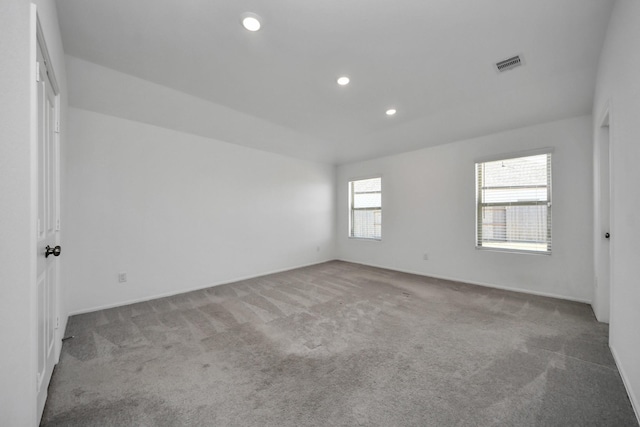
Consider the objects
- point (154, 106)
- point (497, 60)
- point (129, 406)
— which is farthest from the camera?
point (154, 106)

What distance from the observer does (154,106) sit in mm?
3277

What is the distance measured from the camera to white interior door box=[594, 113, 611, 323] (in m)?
2.59

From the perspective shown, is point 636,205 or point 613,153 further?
point 613,153

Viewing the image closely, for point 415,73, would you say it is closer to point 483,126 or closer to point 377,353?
point 483,126

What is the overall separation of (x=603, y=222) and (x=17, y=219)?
4.65 m

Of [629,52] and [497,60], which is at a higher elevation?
[497,60]

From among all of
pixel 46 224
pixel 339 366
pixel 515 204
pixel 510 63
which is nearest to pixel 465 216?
pixel 515 204

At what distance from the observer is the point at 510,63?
2.54 m

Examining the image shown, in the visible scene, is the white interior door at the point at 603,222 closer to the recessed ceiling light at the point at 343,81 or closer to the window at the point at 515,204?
the window at the point at 515,204

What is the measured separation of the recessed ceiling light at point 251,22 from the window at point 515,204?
4024 mm

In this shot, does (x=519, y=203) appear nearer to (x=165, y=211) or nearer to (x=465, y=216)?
(x=465, y=216)

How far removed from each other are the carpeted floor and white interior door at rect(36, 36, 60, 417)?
262mm

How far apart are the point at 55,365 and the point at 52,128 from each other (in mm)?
1905

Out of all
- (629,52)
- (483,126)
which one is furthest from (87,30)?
(483,126)
